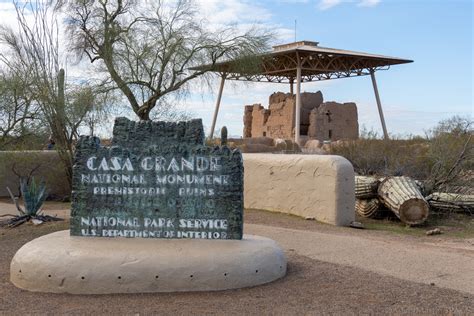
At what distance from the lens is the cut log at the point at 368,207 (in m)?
14.8

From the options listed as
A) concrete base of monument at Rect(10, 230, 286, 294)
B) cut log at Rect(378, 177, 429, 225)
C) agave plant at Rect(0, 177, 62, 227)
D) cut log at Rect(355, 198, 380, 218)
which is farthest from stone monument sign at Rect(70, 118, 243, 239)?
cut log at Rect(355, 198, 380, 218)

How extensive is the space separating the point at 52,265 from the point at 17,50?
11.5 m

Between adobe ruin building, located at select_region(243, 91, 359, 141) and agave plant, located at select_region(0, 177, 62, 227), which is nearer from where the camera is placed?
agave plant, located at select_region(0, 177, 62, 227)

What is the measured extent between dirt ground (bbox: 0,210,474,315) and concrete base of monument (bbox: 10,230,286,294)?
0.32 ft

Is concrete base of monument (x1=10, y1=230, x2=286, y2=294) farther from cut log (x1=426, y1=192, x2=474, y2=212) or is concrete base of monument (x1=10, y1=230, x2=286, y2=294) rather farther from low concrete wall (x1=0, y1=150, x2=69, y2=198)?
low concrete wall (x1=0, y1=150, x2=69, y2=198)

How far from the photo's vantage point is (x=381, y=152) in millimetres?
20422

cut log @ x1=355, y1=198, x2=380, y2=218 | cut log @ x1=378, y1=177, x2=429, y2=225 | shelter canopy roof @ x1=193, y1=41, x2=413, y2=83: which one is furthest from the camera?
shelter canopy roof @ x1=193, y1=41, x2=413, y2=83

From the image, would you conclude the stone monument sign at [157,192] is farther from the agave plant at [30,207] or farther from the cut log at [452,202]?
the cut log at [452,202]

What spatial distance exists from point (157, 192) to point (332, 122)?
32.8 m

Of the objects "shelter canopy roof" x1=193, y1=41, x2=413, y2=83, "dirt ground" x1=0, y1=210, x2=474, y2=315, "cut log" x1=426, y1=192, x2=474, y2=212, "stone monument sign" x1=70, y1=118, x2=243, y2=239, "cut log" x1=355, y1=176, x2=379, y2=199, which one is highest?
"shelter canopy roof" x1=193, y1=41, x2=413, y2=83

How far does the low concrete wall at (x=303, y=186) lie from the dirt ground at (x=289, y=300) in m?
5.29

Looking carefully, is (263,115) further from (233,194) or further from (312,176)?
(233,194)

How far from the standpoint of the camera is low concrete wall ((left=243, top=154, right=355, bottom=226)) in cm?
1223

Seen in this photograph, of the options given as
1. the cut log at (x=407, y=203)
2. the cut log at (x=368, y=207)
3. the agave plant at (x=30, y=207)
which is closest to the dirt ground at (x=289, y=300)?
the agave plant at (x=30, y=207)
